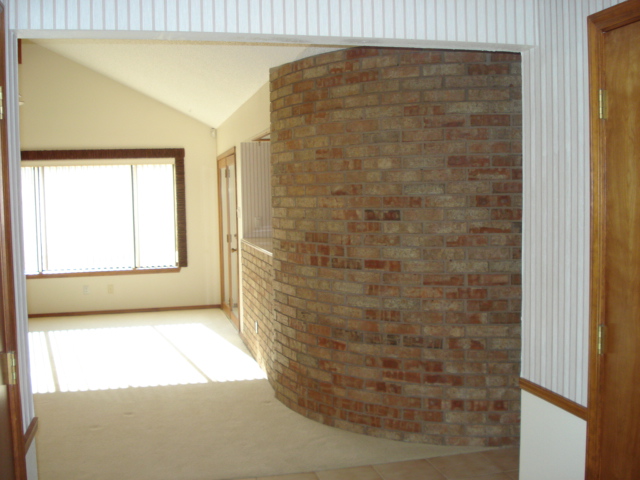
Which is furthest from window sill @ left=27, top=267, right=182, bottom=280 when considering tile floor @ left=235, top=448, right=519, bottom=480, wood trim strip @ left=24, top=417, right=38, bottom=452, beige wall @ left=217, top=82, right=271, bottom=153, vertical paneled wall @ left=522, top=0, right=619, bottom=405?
vertical paneled wall @ left=522, top=0, right=619, bottom=405

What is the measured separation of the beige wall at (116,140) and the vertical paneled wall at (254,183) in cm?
214

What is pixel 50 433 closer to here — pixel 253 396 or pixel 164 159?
pixel 253 396

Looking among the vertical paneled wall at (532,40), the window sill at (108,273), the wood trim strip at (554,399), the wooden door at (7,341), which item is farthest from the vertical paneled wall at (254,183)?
the wooden door at (7,341)

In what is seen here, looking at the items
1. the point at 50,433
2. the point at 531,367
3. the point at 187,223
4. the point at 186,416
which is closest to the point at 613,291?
the point at 531,367

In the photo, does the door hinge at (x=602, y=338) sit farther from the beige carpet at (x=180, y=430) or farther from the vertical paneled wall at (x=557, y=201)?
the beige carpet at (x=180, y=430)

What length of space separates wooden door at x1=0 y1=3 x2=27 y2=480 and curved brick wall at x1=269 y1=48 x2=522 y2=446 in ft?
6.61

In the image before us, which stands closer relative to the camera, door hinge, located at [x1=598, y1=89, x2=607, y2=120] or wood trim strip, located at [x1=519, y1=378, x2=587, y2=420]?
door hinge, located at [x1=598, y1=89, x2=607, y2=120]

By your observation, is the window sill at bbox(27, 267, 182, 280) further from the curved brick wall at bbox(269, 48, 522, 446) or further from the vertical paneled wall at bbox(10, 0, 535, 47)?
the vertical paneled wall at bbox(10, 0, 535, 47)

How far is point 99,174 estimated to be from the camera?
25.7ft

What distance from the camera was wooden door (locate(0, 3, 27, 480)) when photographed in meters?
1.81

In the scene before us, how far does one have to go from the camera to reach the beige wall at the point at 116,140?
25.0ft

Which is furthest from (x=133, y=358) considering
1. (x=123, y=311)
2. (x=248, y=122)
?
(x=248, y=122)

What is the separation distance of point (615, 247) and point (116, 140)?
Result: 6.96 m

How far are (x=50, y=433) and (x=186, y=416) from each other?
0.85m
